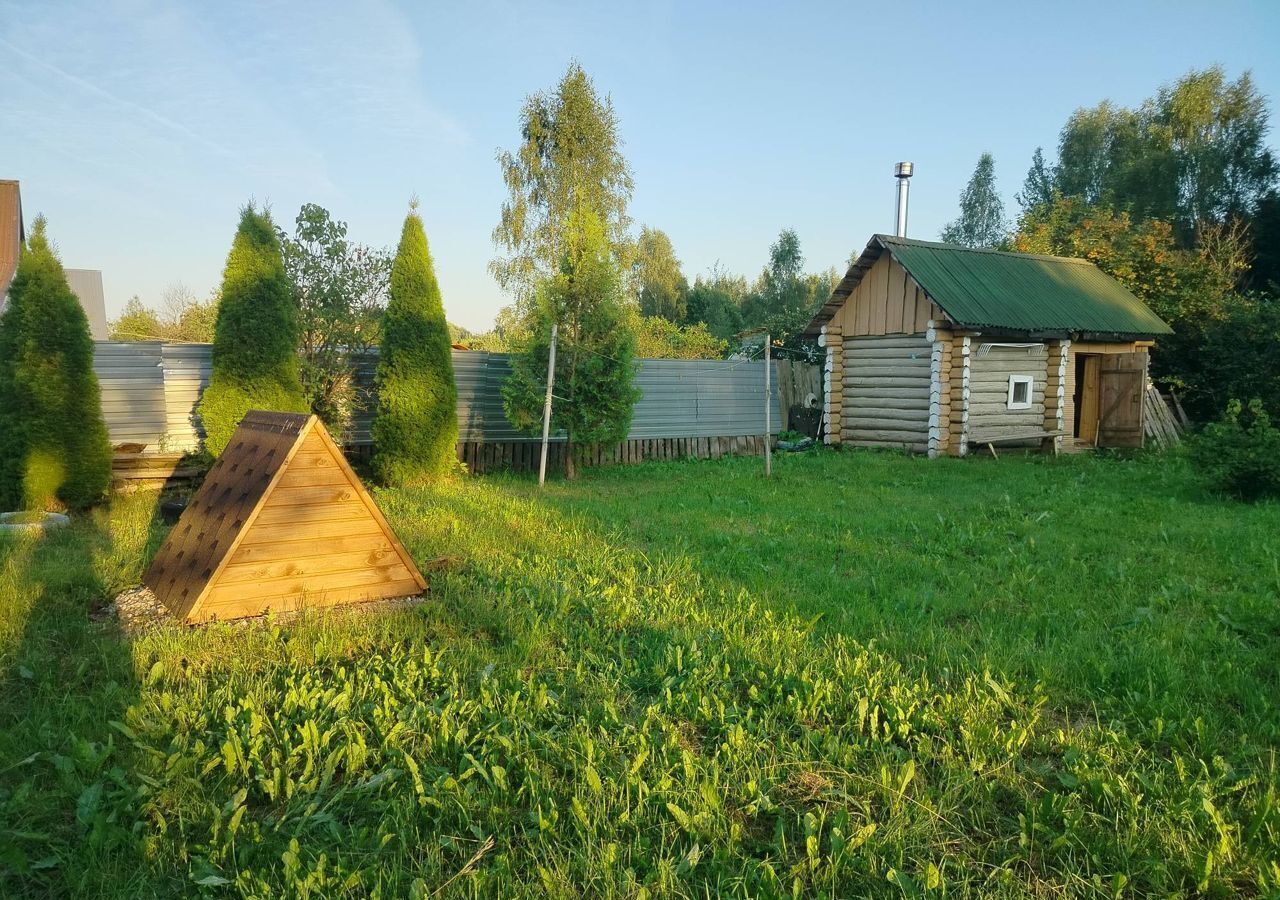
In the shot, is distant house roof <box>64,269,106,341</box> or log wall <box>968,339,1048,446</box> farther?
distant house roof <box>64,269,106,341</box>

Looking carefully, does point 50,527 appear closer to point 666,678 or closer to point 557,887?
point 666,678

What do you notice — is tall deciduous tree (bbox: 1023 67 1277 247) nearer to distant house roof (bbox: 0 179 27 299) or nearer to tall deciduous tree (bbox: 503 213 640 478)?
tall deciduous tree (bbox: 503 213 640 478)

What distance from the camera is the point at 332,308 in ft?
36.3

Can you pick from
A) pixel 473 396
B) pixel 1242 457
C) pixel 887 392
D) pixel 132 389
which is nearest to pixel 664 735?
pixel 1242 457

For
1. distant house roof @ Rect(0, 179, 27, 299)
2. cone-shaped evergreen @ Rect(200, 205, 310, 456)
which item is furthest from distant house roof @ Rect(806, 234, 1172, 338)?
distant house roof @ Rect(0, 179, 27, 299)

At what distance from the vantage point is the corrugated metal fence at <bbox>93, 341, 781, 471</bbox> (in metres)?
10.2

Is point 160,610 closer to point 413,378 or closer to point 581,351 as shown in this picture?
point 413,378

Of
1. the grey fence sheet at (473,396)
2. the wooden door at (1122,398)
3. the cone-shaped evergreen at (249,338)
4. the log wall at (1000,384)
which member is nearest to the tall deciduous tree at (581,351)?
the grey fence sheet at (473,396)

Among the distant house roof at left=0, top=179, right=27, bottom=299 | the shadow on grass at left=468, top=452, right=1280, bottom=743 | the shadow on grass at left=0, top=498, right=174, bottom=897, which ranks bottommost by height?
the shadow on grass at left=0, top=498, right=174, bottom=897

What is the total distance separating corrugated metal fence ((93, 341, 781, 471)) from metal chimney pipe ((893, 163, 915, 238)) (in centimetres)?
553

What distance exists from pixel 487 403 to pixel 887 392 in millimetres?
8753

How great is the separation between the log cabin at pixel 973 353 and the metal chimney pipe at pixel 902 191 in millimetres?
2442

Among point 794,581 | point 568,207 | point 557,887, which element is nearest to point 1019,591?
point 794,581

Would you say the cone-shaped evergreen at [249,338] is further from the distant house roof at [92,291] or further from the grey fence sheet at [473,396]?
the distant house roof at [92,291]
